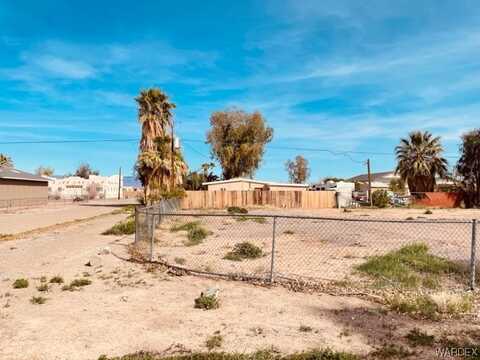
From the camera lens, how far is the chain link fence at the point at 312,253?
8.99 meters

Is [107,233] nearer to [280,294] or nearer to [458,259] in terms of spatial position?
[280,294]

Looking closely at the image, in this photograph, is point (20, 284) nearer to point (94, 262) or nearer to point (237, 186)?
point (94, 262)

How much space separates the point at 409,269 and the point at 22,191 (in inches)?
1733

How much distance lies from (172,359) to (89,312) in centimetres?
242

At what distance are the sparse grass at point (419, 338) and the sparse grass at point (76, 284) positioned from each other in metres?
5.86

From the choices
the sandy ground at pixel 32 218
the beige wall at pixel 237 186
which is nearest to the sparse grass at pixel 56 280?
the sandy ground at pixel 32 218

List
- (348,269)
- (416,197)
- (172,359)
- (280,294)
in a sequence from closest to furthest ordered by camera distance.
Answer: (172,359)
(280,294)
(348,269)
(416,197)

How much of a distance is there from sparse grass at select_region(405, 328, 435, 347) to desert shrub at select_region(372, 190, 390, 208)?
36493 millimetres

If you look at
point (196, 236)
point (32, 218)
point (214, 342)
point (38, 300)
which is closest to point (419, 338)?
point (214, 342)

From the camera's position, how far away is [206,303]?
6.77 meters

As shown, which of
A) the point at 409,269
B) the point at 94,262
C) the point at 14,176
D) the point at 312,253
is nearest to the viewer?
the point at 409,269

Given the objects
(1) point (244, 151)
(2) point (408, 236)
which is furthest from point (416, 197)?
(2) point (408, 236)

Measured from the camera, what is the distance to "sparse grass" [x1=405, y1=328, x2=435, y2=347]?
514 cm

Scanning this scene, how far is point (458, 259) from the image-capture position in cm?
1083
